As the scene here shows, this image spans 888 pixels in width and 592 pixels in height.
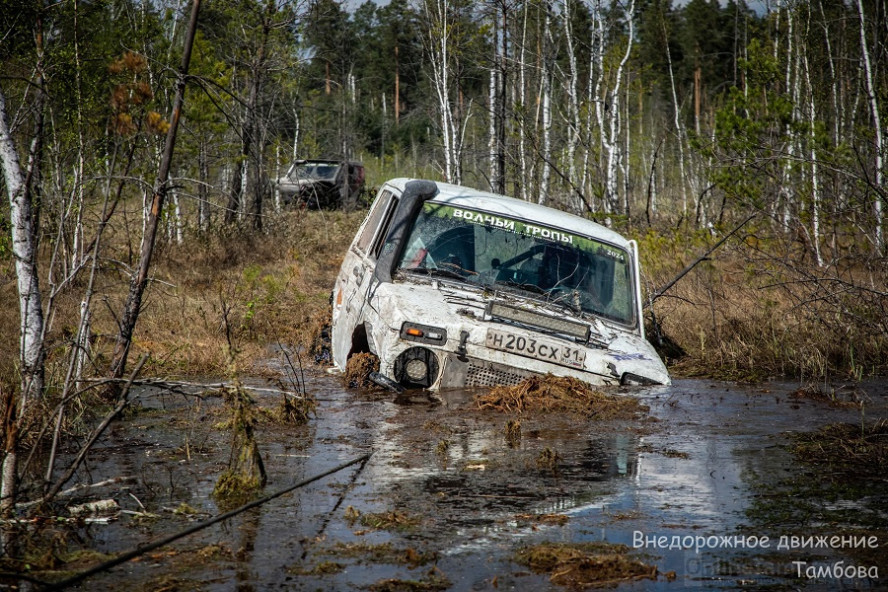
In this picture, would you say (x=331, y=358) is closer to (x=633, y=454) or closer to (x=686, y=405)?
(x=686, y=405)

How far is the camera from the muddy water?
11.4 ft

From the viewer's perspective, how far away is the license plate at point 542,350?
6.37m

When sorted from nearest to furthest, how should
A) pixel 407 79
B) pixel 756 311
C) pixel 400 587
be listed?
pixel 400 587 → pixel 756 311 → pixel 407 79

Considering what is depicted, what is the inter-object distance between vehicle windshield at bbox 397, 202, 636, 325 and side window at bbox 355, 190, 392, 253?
875mm

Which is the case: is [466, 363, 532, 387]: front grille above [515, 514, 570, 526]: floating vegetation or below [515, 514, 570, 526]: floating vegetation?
above

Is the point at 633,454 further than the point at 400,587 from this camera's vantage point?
Yes

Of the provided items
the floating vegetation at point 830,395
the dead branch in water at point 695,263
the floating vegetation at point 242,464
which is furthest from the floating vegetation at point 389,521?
the dead branch in water at point 695,263

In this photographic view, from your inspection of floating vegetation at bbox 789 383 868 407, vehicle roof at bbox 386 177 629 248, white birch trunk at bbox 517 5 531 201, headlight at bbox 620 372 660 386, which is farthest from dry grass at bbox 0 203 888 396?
white birch trunk at bbox 517 5 531 201

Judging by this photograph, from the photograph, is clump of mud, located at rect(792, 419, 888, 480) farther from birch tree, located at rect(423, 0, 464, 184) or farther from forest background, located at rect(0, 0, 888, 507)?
birch tree, located at rect(423, 0, 464, 184)

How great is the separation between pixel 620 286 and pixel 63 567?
508 centimetres

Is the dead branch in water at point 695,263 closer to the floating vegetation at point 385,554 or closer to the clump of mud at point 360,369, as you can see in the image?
the clump of mud at point 360,369

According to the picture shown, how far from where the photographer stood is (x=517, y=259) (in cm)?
743

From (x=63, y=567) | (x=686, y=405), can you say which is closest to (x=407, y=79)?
(x=686, y=405)

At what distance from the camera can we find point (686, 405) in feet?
23.7
